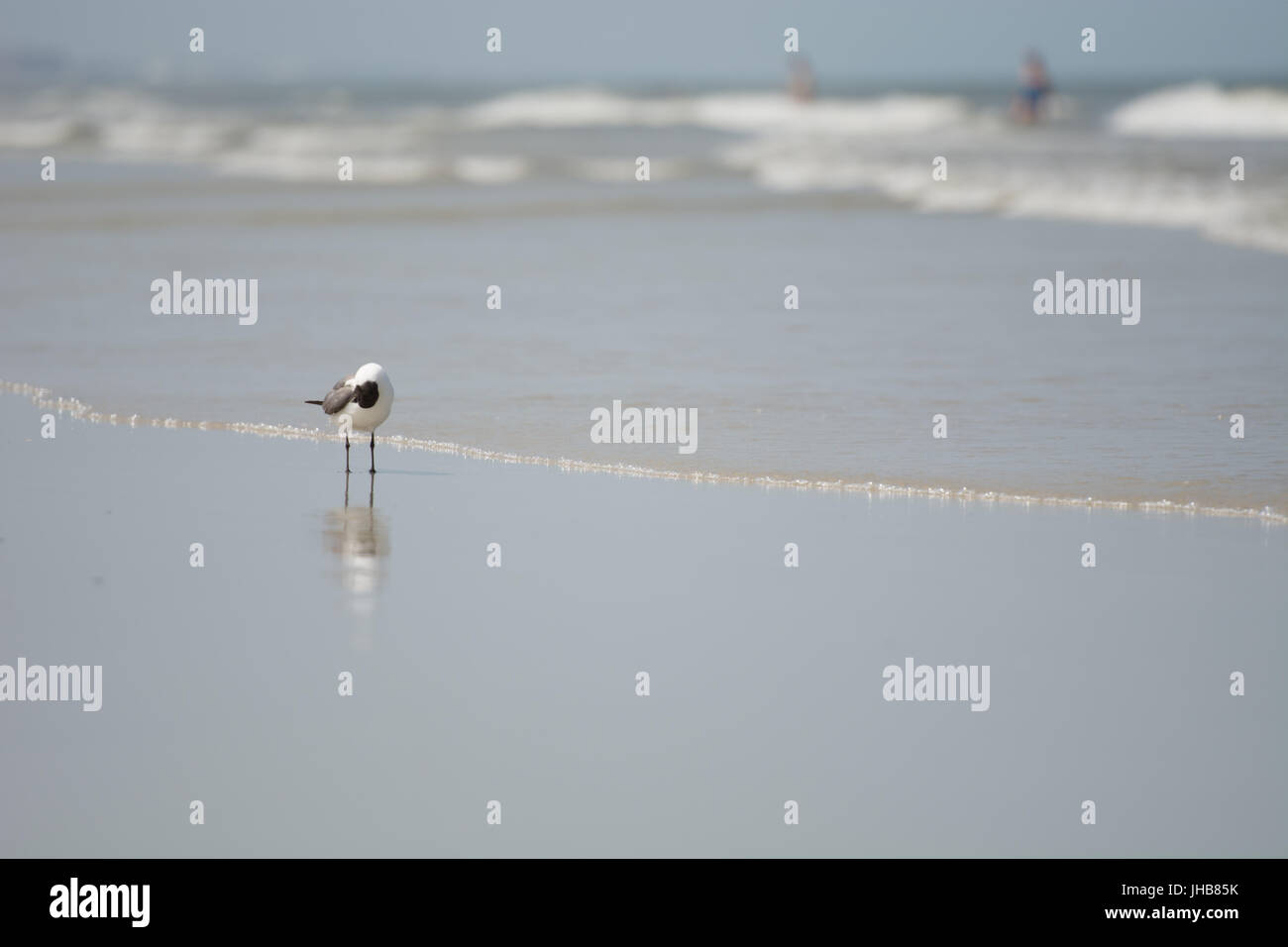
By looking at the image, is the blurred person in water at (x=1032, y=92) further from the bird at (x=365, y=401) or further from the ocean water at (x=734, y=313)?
the bird at (x=365, y=401)

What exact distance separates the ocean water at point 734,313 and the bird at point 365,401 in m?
0.70

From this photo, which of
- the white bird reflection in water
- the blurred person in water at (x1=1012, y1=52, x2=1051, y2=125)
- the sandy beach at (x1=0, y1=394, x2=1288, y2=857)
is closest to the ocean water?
the sandy beach at (x1=0, y1=394, x2=1288, y2=857)

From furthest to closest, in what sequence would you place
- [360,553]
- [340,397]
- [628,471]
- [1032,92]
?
[1032,92] < [340,397] < [628,471] < [360,553]

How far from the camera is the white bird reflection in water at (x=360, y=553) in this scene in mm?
6949

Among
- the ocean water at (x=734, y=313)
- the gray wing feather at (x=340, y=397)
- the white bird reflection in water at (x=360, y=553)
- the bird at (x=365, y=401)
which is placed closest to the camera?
the white bird reflection in water at (x=360, y=553)

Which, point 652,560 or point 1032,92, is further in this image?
point 1032,92

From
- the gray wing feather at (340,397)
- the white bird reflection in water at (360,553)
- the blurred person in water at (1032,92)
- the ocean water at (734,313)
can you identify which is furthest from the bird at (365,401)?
the blurred person in water at (1032,92)

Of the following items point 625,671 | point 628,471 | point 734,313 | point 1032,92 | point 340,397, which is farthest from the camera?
point 1032,92

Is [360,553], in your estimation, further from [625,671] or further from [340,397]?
[340,397]

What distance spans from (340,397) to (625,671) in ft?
13.5

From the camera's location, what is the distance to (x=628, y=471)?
975cm

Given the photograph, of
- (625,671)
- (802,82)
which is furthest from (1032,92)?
(625,671)
